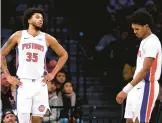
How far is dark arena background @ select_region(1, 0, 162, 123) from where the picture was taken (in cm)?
1376

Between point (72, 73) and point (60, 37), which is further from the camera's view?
point (72, 73)

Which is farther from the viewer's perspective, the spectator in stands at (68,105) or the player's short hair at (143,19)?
the spectator in stands at (68,105)

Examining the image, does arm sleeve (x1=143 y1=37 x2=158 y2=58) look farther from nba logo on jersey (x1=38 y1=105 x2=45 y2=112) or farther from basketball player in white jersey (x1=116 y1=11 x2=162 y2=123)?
nba logo on jersey (x1=38 y1=105 x2=45 y2=112)

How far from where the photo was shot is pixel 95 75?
14352mm

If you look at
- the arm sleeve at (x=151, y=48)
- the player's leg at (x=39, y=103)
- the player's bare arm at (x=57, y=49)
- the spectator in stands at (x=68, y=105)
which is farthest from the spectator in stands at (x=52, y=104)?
the arm sleeve at (x=151, y=48)

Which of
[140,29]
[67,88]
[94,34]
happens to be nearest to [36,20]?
[140,29]

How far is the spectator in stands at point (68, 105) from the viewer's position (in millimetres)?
11164

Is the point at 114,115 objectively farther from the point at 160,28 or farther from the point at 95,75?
the point at 160,28

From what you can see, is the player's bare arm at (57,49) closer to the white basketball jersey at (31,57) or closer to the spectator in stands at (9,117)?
the white basketball jersey at (31,57)

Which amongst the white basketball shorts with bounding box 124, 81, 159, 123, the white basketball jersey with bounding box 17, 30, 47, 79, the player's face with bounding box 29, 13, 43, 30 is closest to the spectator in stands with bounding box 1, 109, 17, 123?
the white basketball jersey with bounding box 17, 30, 47, 79

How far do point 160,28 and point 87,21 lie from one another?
1.77 m

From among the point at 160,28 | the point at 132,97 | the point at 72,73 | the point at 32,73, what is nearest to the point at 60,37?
the point at 72,73

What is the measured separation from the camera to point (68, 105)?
11.4 m

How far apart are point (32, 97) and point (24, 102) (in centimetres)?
13
